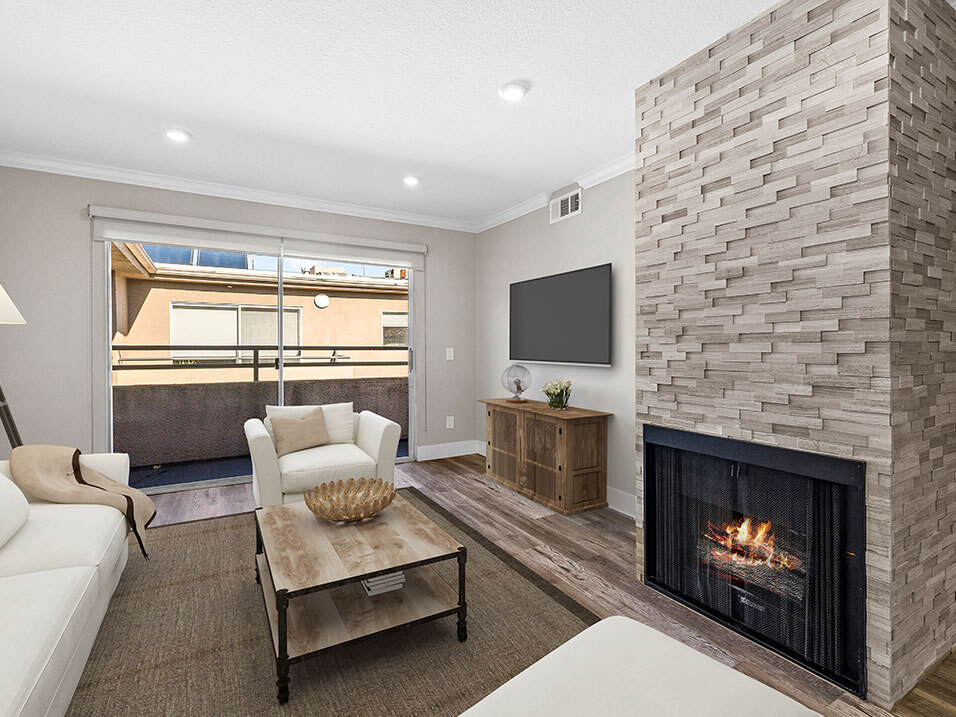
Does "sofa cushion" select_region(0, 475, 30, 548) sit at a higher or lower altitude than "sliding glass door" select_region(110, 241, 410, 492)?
lower

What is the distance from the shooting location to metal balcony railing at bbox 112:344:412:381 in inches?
161

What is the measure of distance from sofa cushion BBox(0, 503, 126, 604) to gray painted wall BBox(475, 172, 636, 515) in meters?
3.03

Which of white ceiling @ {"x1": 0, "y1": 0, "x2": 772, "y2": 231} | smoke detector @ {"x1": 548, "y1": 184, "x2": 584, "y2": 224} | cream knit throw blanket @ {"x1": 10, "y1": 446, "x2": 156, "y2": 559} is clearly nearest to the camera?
white ceiling @ {"x1": 0, "y1": 0, "x2": 772, "y2": 231}

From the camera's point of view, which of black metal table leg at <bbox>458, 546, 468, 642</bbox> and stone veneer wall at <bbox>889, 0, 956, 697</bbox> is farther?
black metal table leg at <bbox>458, 546, 468, 642</bbox>

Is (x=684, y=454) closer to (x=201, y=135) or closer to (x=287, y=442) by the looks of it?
(x=287, y=442)

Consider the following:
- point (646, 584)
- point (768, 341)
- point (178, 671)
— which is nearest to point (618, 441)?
point (646, 584)

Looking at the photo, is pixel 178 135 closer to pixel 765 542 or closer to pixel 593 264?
pixel 593 264

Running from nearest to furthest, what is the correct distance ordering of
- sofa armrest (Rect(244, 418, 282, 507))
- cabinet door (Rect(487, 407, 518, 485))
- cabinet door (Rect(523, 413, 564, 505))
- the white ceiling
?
the white ceiling
sofa armrest (Rect(244, 418, 282, 507))
cabinet door (Rect(523, 413, 564, 505))
cabinet door (Rect(487, 407, 518, 485))

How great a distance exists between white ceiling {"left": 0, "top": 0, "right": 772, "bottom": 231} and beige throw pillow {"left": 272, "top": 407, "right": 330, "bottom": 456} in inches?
74.1

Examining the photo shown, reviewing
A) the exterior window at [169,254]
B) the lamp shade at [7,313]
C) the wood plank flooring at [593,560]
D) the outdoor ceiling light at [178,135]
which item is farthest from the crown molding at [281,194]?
the wood plank flooring at [593,560]

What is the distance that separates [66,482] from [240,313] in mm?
2238

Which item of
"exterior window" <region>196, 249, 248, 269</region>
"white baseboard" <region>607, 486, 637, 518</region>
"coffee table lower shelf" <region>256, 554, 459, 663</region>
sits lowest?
"white baseboard" <region>607, 486, 637, 518</region>

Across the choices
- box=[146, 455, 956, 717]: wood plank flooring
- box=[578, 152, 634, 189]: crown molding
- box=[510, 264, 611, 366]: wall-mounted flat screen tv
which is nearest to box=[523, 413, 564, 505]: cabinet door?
box=[146, 455, 956, 717]: wood plank flooring

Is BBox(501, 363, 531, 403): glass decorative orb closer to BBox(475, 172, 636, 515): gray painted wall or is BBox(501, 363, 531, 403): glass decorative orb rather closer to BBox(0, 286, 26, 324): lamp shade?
BBox(475, 172, 636, 515): gray painted wall
